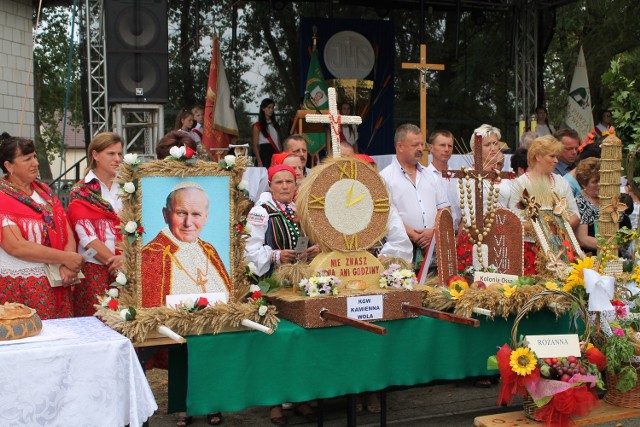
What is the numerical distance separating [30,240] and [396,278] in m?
1.83

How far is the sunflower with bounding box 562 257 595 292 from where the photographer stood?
3.90m

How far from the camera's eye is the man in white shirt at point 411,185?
4.82 meters

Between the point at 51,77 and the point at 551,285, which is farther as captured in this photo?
the point at 51,77

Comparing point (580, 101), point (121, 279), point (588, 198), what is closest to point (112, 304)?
point (121, 279)

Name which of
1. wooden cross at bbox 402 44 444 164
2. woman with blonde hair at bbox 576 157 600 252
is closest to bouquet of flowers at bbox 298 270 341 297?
woman with blonde hair at bbox 576 157 600 252

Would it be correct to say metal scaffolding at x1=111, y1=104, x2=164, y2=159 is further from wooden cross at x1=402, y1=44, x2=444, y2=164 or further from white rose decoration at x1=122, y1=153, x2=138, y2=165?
white rose decoration at x1=122, y1=153, x2=138, y2=165

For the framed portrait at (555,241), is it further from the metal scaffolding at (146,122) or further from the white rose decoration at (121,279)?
the metal scaffolding at (146,122)

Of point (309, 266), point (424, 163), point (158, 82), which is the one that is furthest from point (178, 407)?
point (158, 82)

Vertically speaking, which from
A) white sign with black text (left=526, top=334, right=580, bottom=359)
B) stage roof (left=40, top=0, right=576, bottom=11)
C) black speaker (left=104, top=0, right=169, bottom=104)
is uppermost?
stage roof (left=40, top=0, right=576, bottom=11)

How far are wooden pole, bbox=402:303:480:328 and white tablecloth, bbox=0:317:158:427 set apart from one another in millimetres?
1323

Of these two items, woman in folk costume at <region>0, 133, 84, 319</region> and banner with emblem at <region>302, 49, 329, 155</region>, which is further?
banner with emblem at <region>302, 49, 329, 155</region>

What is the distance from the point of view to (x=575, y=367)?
3.59m

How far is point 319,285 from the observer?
354cm

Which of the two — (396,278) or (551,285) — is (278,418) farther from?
(551,285)
